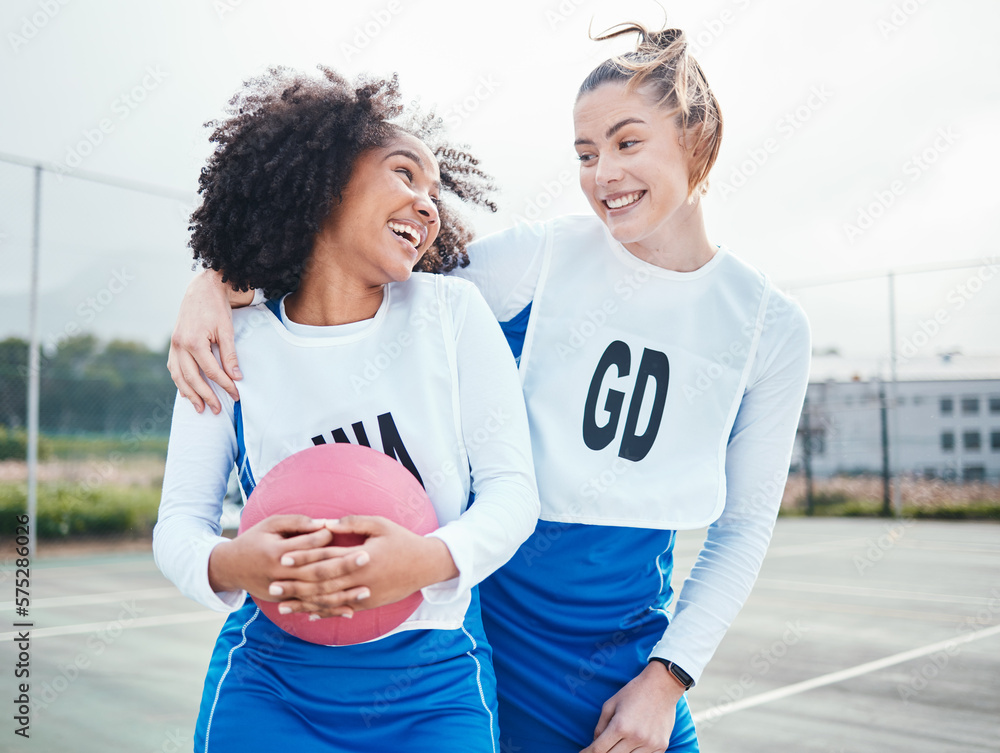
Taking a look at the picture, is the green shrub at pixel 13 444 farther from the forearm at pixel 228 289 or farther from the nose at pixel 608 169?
the nose at pixel 608 169

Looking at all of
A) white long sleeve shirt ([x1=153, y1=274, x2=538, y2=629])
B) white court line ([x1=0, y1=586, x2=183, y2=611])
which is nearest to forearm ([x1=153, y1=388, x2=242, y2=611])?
white long sleeve shirt ([x1=153, y1=274, x2=538, y2=629])

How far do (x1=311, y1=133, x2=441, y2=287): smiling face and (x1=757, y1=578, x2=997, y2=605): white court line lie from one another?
356 inches

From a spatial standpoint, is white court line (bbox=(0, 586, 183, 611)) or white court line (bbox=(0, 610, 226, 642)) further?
white court line (bbox=(0, 586, 183, 611))

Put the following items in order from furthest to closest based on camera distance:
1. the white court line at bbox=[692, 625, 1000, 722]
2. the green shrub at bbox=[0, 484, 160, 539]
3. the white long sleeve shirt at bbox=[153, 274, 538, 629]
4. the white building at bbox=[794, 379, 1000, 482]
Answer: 1. the white building at bbox=[794, 379, 1000, 482]
2. the green shrub at bbox=[0, 484, 160, 539]
3. the white court line at bbox=[692, 625, 1000, 722]
4. the white long sleeve shirt at bbox=[153, 274, 538, 629]

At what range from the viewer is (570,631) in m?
1.98

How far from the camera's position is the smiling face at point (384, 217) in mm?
1841

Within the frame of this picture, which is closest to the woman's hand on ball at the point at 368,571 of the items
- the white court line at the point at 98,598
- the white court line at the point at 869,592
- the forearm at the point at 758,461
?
the forearm at the point at 758,461

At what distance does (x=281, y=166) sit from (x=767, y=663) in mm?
5716

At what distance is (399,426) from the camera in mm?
1746

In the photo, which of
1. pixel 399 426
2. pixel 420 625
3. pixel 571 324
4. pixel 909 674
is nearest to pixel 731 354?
pixel 571 324

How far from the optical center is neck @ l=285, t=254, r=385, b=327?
1884 mm

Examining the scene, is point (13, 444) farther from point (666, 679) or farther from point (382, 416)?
point (666, 679)

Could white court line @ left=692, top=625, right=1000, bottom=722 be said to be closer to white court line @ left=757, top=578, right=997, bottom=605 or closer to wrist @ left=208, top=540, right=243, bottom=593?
white court line @ left=757, top=578, right=997, bottom=605

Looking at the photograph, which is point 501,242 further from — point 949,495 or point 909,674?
point 949,495
